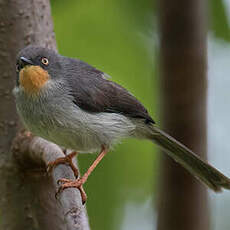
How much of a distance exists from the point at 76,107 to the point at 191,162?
120 centimetres

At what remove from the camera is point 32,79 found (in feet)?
12.4

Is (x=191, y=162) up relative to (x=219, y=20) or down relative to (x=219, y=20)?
down

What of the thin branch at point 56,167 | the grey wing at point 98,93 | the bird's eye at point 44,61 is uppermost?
the bird's eye at point 44,61

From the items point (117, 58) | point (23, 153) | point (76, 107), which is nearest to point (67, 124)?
point (76, 107)

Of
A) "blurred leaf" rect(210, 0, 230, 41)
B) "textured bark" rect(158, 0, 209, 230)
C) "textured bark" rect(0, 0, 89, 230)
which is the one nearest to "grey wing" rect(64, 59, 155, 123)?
"textured bark" rect(0, 0, 89, 230)

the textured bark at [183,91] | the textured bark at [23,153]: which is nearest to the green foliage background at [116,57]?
the textured bark at [23,153]

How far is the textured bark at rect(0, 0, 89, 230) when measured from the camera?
11.4 ft

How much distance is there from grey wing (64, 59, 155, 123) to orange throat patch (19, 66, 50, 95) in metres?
0.25

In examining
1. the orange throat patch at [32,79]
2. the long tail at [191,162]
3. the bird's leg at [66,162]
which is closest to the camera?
the bird's leg at [66,162]

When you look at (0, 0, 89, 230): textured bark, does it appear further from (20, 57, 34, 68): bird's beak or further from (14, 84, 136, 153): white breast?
(20, 57, 34, 68): bird's beak

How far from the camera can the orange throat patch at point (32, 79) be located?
3.72 metres

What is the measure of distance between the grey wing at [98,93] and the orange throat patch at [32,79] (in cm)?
25

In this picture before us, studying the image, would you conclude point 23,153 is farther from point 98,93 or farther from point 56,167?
point 98,93

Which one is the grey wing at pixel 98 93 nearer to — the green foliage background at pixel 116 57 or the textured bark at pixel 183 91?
the green foliage background at pixel 116 57
